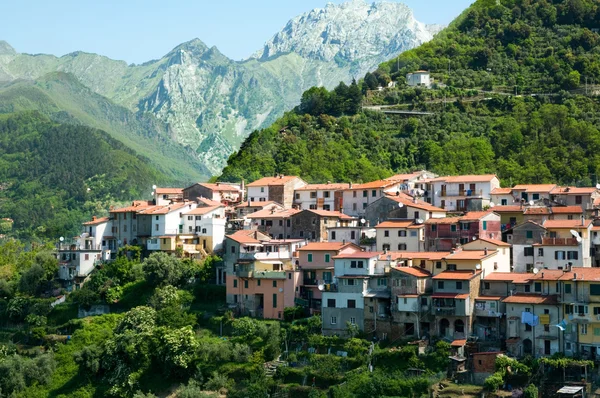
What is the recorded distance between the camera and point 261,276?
60.1m

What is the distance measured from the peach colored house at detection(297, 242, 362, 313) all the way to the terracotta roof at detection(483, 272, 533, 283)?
9220 millimetres

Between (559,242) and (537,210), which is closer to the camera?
(559,242)

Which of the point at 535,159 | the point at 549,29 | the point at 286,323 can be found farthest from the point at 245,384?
the point at 549,29

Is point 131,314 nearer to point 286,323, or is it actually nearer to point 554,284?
point 286,323

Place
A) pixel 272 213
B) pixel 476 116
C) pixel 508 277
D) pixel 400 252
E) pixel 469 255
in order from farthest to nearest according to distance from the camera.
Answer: pixel 476 116 → pixel 272 213 → pixel 400 252 → pixel 469 255 → pixel 508 277

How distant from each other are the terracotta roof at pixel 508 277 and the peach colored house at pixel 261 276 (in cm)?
1204

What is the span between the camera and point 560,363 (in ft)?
155

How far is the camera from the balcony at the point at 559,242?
55.7 metres

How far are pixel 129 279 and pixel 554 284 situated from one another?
29.2 metres

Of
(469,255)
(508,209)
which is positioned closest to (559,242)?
(469,255)

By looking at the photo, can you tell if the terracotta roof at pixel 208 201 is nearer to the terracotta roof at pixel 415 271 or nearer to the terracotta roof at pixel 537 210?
the terracotta roof at pixel 415 271

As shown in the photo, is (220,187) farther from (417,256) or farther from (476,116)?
(476,116)

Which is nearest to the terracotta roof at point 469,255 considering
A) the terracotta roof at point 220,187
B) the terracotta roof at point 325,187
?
the terracotta roof at point 325,187

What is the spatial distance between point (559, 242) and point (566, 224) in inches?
74.3
